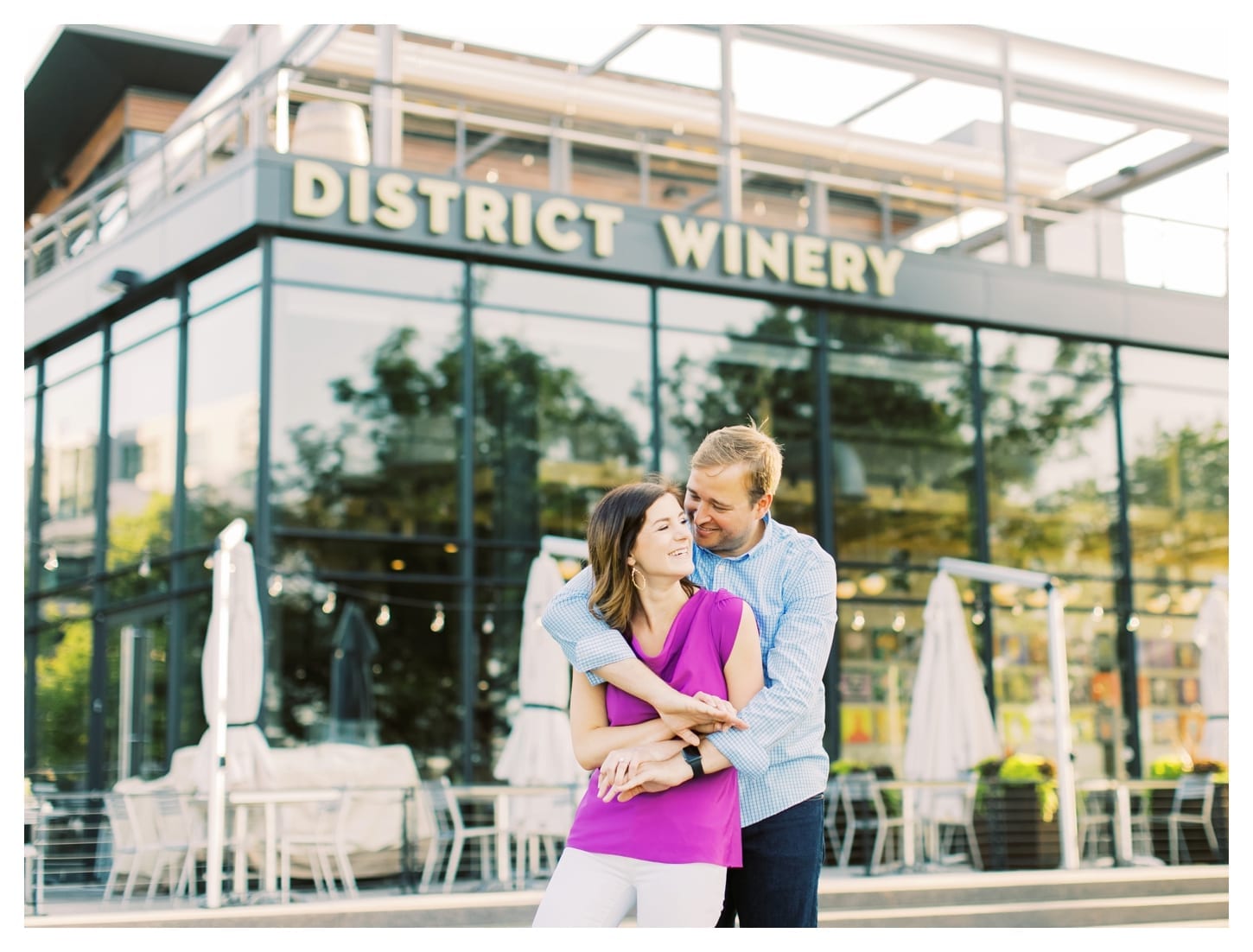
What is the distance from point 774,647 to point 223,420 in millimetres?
9360

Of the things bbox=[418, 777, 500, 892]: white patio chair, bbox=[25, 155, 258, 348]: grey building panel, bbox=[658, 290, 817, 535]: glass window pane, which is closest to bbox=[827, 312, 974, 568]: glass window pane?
bbox=[658, 290, 817, 535]: glass window pane

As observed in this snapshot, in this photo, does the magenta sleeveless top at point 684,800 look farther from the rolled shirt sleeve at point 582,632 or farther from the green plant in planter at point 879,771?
the green plant in planter at point 879,771

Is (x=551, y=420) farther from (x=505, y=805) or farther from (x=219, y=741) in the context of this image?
(x=219, y=741)

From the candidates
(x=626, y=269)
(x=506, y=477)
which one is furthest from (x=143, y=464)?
(x=626, y=269)

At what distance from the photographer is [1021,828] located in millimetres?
10875

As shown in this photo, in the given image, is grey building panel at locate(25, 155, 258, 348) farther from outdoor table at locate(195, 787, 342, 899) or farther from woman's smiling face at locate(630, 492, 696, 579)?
woman's smiling face at locate(630, 492, 696, 579)

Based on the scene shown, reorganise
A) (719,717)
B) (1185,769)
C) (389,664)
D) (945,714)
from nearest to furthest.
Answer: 1. (719,717)
2. (945,714)
3. (389,664)
4. (1185,769)

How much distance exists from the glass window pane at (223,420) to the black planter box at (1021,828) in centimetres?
593

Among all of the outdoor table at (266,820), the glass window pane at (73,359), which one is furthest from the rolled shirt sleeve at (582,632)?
the glass window pane at (73,359)

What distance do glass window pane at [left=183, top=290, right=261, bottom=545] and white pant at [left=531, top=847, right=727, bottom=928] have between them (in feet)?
28.9

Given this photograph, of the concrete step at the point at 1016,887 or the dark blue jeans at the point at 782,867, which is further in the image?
the concrete step at the point at 1016,887

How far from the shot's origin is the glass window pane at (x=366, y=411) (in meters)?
11.5
